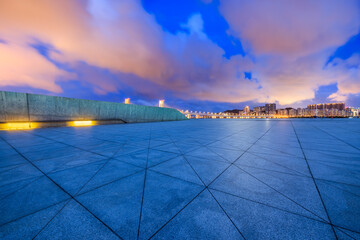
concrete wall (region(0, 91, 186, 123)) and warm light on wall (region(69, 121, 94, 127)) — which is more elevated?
concrete wall (region(0, 91, 186, 123))

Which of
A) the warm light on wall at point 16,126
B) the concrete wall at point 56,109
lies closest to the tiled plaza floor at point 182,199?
the concrete wall at point 56,109

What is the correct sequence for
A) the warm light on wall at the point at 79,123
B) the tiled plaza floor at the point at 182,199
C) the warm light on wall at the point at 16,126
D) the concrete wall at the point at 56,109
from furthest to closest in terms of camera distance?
the warm light on wall at the point at 79,123
the warm light on wall at the point at 16,126
the concrete wall at the point at 56,109
the tiled plaza floor at the point at 182,199

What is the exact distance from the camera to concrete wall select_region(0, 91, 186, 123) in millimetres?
12570

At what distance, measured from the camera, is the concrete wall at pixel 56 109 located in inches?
495

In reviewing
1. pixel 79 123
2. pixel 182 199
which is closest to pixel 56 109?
pixel 79 123

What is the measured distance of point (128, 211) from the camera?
1.95 meters

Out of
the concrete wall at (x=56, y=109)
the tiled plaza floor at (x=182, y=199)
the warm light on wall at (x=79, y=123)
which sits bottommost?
the tiled plaza floor at (x=182, y=199)

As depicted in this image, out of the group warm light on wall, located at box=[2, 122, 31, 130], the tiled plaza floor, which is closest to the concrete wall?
warm light on wall, located at box=[2, 122, 31, 130]

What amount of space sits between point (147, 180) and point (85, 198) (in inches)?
41.2

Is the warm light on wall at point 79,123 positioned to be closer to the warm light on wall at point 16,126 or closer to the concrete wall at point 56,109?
the concrete wall at point 56,109

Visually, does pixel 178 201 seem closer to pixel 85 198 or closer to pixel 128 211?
pixel 128 211

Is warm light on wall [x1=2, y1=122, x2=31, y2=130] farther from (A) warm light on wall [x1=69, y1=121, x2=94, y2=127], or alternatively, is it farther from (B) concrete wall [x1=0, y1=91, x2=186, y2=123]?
(A) warm light on wall [x1=69, y1=121, x2=94, y2=127]

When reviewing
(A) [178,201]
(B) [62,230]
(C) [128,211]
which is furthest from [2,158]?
(A) [178,201]

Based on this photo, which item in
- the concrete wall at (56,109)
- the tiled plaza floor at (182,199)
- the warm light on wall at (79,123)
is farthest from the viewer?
the warm light on wall at (79,123)
